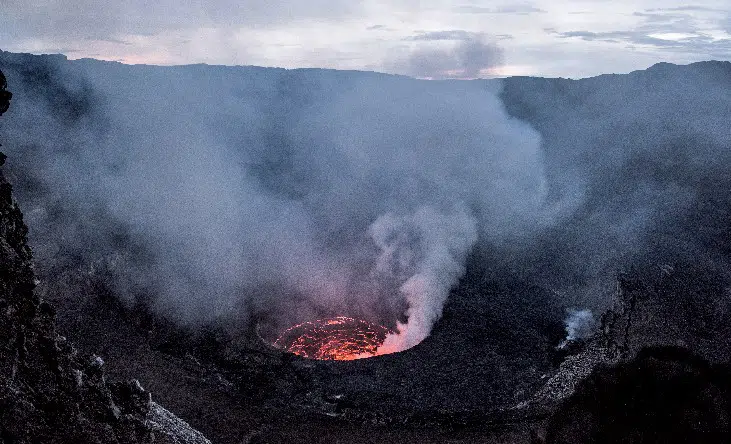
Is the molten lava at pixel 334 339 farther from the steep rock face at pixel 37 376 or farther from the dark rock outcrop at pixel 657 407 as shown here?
the steep rock face at pixel 37 376

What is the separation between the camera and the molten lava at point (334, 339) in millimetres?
19766

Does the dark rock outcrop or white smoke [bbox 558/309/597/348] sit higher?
the dark rock outcrop

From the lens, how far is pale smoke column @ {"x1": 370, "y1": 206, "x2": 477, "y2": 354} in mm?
20469

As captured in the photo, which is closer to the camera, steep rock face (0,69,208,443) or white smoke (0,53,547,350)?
steep rock face (0,69,208,443)

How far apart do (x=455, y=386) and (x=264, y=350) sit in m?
6.34

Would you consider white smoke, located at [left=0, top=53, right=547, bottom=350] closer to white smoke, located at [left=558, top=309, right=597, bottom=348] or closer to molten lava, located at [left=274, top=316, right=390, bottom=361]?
molten lava, located at [left=274, top=316, right=390, bottom=361]

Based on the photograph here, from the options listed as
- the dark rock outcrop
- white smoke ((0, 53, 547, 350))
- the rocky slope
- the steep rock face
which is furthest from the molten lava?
the steep rock face

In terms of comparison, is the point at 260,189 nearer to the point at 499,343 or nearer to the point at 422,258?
the point at 422,258

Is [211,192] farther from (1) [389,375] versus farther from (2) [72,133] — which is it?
(1) [389,375]

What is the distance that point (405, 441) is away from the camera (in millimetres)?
14109

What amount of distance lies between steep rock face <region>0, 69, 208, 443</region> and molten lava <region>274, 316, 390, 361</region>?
9.67 m

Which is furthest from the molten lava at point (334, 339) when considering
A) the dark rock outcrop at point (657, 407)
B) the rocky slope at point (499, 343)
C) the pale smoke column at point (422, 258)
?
the dark rock outcrop at point (657, 407)

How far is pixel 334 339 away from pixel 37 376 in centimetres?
1307

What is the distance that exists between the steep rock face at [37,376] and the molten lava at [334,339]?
9.67 m
